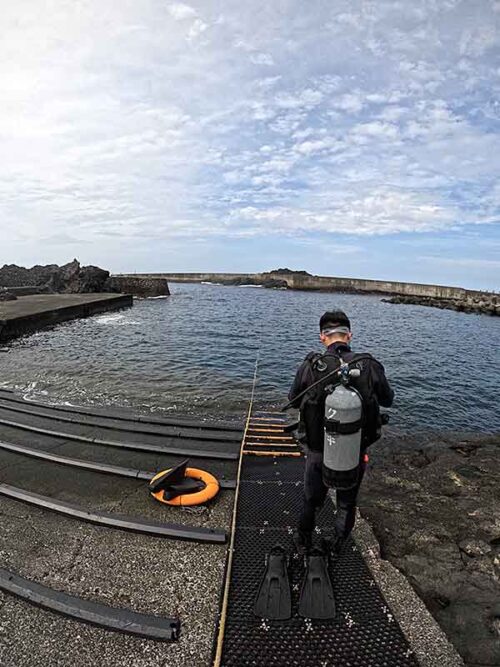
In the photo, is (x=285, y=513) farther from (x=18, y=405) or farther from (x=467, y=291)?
(x=467, y=291)

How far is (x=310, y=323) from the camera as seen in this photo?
3111 cm

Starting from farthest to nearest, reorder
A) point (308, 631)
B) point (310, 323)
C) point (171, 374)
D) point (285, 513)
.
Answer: point (310, 323) → point (171, 374) → point (285, 513) → point (308, 631)

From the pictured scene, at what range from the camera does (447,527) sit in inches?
189

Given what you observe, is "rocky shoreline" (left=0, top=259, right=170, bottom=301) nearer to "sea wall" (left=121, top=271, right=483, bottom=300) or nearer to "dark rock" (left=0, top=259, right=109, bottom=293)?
"dark rock" (left=0, top=259, right=109, bottom=293)

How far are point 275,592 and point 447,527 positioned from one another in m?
2.93

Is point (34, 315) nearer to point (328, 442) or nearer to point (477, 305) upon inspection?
point (328, 442)

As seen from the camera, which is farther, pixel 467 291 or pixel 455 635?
pixel 467 291

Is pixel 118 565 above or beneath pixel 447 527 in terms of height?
above

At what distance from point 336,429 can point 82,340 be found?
18.0 m

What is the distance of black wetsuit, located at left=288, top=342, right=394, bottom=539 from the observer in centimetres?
317

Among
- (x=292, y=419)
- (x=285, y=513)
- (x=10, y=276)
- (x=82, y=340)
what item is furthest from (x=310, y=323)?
(x=10, y=276)

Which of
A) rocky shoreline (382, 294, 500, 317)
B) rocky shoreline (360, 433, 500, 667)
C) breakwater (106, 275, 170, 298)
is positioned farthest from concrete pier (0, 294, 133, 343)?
rocky shoreline (382, 294, 500, 317)

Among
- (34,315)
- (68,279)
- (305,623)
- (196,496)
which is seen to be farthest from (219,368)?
(68,279)

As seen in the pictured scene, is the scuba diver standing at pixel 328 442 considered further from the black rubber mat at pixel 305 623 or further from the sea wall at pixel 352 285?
the sea wall at pixel 352 285
